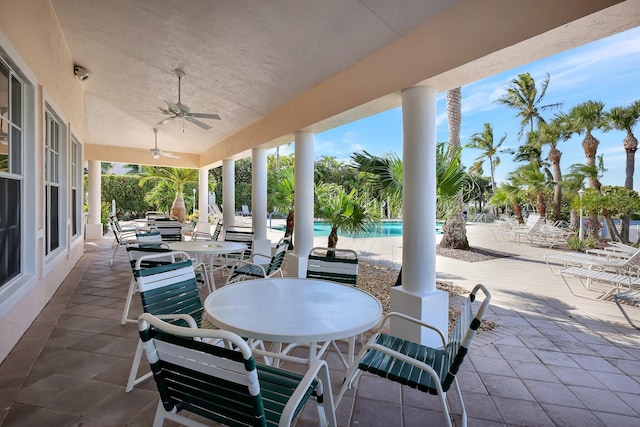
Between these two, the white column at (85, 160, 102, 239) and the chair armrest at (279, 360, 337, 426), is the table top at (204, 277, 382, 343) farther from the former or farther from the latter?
the white column at (85, 160, 102, 239)

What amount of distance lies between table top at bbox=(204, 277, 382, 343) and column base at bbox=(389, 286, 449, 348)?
94 centimetres

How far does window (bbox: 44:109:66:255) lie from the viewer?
4371mm

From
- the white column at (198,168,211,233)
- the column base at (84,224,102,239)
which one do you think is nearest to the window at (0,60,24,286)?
the column base at (84,224,102,239)

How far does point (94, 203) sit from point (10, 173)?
9080mm

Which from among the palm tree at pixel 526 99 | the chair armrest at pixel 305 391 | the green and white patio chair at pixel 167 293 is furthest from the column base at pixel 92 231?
the palm tree at pixel 526 99

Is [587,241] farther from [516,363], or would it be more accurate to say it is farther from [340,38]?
[340,38]

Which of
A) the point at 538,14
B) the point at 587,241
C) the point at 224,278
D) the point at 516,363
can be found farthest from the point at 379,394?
the point at 587,241

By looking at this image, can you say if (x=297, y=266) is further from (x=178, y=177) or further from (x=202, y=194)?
(x=178, y=177)

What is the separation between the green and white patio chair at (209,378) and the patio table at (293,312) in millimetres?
252

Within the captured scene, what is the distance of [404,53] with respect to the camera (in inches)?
119

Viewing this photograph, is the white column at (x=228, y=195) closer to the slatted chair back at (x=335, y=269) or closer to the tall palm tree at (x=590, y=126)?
the slatted chair back at (x=335, y=269)

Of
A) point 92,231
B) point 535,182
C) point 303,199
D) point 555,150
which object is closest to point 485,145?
point 555,150

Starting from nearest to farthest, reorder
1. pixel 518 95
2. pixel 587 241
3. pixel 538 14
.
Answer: pixel 538 14 < pixel 587 241 < pixel 518 95

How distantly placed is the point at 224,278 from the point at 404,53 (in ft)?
13.9
